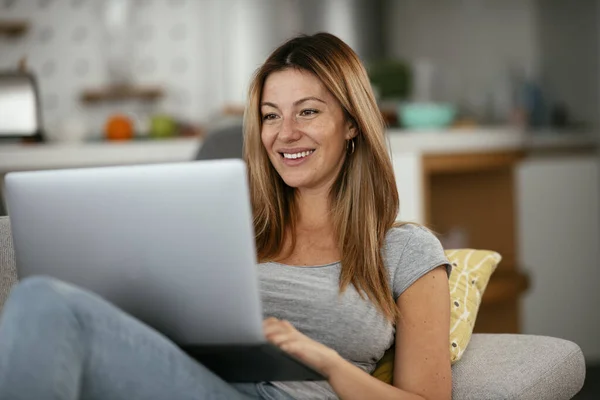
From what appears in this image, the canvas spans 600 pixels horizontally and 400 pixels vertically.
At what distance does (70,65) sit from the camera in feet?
17.8

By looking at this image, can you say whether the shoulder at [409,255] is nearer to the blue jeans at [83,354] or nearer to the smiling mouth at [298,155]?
the smiling mouth at [298,155]

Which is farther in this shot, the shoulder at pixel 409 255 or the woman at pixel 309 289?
the shoulder at pixel 409 255

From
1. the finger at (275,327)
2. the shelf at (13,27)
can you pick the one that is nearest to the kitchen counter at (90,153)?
the shelf at (13,27)

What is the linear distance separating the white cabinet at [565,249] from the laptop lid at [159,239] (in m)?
3.18

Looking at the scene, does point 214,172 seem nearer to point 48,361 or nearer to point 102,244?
point 102,244

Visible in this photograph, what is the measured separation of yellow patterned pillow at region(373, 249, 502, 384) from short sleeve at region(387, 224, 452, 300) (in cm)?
18

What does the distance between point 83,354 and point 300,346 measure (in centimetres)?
37

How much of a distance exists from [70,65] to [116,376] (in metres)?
4.17

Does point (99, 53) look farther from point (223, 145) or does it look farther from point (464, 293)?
point (464, 293)

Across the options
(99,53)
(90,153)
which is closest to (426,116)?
(90,153)

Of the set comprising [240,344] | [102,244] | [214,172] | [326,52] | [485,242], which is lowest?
[485,242]

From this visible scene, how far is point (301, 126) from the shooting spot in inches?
79.2

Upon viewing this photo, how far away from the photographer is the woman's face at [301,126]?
201 cm

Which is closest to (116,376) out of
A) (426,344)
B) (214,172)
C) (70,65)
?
(214,172)
